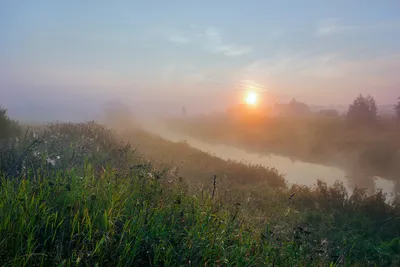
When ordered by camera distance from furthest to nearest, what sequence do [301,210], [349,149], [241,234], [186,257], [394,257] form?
[349,149] → [301,210] → [394,257] → [241,234] → [186,257]

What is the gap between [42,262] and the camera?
8.85 feet

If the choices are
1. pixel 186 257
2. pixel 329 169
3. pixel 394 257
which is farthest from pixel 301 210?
pixel 329 169

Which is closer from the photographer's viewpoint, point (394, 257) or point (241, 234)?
point (241, 234)

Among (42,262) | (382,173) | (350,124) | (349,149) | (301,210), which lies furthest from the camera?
(350,124)

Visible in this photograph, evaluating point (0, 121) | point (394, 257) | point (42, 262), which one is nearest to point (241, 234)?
point (42, 262)

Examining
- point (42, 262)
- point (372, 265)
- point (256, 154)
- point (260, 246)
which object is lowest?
point (256, 154)

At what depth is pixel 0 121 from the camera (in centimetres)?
1256

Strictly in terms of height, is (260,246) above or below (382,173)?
above

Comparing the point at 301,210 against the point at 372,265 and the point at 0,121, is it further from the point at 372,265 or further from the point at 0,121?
the point at 0,121

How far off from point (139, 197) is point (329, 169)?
24633mm

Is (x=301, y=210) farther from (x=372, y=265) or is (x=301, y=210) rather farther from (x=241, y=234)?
(x=241, y=234)

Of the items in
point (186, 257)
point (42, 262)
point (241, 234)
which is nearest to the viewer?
point (42, 262)

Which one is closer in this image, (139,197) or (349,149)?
(139,197)

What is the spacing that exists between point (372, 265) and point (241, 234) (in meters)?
3.13
